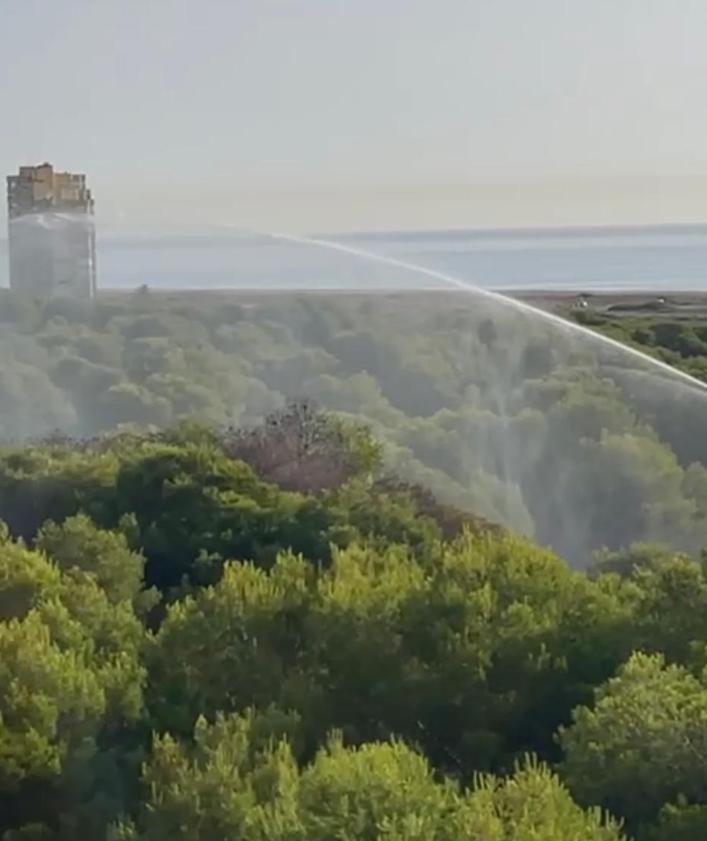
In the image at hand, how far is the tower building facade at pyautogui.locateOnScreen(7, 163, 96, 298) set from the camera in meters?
22.8

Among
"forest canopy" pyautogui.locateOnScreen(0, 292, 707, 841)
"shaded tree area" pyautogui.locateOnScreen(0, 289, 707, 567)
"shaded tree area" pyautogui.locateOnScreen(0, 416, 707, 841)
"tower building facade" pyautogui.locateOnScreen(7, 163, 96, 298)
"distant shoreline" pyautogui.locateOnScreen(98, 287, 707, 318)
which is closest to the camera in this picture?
"shaded tree area" pyautogui.locateOnScreen(0, 416, 707, 841)

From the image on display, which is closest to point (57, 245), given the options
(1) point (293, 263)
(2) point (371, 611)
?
(1) point (293, 263)

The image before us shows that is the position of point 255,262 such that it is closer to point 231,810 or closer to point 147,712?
point 147,712

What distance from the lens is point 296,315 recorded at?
20203mm

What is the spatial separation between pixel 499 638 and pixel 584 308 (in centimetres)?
2829

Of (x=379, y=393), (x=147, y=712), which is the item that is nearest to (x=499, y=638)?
(x=147, y=712)

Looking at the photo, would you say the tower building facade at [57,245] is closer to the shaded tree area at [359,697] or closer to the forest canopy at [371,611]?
the forest canopy at [371,611]

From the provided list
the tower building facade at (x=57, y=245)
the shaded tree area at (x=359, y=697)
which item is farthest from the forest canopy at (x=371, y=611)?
the tower building facade at (x=57, y=245)

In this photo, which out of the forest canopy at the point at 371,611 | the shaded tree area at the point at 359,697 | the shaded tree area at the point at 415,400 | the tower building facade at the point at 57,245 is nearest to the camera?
the shaded tree area at the point at 359,697

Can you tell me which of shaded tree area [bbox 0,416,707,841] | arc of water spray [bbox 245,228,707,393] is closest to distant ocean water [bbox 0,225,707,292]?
arc of water spray [bbox 245,228,707,393]

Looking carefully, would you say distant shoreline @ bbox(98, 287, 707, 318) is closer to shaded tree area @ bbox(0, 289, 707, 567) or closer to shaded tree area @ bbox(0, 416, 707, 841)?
shaded tree area @ bbox(0, 289, 707, 567)

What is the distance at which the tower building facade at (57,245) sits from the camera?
74.9 feet

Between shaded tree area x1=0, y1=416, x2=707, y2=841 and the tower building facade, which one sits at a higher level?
the tower building facade

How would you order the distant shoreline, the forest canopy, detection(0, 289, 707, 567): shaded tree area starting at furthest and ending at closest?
the distant shoreline < detection(0, 289, 707, 567): shaded tree area < the forest canopy
